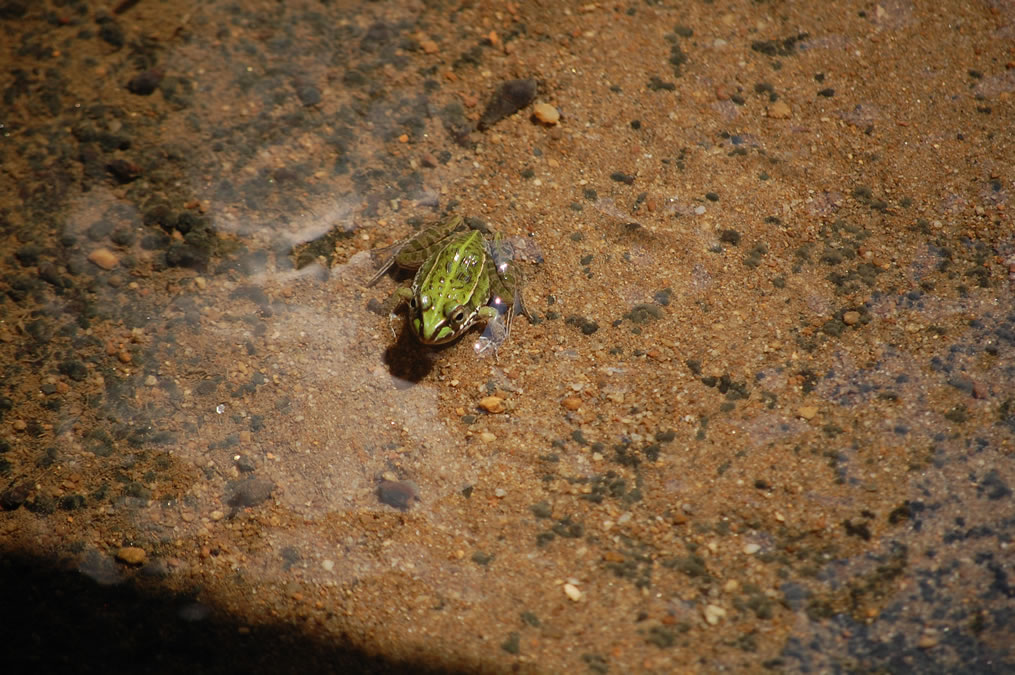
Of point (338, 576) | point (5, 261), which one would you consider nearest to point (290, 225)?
point (5, 261)

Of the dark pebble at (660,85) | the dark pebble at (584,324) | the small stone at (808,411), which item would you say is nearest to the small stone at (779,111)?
the dark pebble at (660,85)

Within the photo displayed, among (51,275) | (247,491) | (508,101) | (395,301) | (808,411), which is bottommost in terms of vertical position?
(247,491)

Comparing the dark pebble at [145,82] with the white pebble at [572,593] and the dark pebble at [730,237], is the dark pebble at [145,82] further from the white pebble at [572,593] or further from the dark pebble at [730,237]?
the white pebble at [572,593]

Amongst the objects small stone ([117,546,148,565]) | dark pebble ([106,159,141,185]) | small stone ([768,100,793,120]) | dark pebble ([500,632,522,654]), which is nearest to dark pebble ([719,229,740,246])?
small stone ([768,100,793,120])

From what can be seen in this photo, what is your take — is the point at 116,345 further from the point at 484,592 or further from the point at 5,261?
the point at 484,592

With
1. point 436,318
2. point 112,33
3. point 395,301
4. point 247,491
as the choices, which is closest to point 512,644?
point 247,491

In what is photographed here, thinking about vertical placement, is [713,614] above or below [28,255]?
above

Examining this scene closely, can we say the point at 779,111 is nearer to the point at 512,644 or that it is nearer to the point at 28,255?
the point at 512,644

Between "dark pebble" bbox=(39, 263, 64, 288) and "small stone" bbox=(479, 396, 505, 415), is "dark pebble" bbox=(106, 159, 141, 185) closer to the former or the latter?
"dark pebble" bbox=(39, 263, 64, 288)
